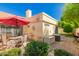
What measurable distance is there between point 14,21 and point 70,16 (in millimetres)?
630

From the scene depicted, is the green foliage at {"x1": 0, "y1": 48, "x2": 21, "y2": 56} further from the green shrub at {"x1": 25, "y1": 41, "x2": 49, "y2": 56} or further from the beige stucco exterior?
the beige stucco exterior

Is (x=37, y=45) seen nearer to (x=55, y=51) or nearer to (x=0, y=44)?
(x=55, y=51)

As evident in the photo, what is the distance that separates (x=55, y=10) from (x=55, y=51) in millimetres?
457

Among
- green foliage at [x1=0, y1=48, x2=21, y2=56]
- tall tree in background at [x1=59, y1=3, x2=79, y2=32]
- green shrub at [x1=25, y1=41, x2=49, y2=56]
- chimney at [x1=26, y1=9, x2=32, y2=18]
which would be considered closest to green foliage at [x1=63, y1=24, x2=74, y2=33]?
tall tree in background at [x1=59, y1=3, x2=79, y2=32]

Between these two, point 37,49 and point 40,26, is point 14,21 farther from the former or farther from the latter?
point 37,49

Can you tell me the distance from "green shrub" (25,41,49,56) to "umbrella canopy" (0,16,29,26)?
248 millimetres

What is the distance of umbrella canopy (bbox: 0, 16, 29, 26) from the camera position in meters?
2.38

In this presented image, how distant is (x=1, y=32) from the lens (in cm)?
240

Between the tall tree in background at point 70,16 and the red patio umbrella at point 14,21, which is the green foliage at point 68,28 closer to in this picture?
the tall tree in background at point 70,16

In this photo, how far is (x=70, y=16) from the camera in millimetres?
2422

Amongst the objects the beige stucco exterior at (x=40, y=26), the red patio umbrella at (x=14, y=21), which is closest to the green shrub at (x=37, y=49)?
the beige stucco exterior at (x=40, y=26)

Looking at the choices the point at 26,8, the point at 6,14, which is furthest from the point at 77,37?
the point at 6,14

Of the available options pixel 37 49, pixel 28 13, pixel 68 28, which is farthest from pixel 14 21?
pixel 68 28

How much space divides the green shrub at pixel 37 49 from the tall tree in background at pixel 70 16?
310 millimetres
